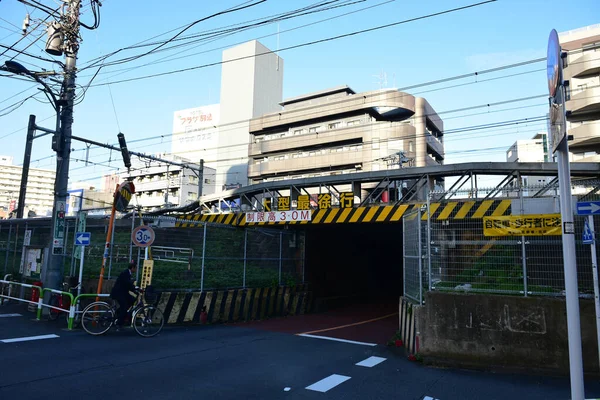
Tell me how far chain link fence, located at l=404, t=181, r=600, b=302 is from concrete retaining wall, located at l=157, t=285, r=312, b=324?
6.47m

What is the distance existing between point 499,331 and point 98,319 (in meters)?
8.97

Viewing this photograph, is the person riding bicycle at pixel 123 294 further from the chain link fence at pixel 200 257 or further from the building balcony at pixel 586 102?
the building balcony at pixel 586 102

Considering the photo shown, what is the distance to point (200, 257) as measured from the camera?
41.9 feet

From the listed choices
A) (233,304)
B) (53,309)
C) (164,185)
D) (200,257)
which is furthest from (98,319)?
(164,185)

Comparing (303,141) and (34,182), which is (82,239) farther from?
(34,182)

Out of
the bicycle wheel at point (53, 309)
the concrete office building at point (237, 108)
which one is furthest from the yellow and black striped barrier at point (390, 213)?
the concrete office building at point (237, 108)

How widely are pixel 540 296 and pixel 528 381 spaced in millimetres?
1656

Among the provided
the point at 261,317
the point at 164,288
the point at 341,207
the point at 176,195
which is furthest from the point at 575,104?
the point at 176,195

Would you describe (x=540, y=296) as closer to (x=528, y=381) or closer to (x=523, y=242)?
(x=523, y=242)

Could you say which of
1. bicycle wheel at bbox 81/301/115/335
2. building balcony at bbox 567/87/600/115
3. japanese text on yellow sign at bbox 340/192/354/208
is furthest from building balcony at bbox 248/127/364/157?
bicycle wheel at bbox 81/301/115/335

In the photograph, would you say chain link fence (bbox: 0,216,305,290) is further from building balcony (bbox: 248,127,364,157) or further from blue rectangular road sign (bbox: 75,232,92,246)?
building balcony (bbox: 248,127,364,157)

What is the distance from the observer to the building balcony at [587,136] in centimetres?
3916

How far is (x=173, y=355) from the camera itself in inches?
324

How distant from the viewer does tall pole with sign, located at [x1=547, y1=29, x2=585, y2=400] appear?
4855 millimetres
